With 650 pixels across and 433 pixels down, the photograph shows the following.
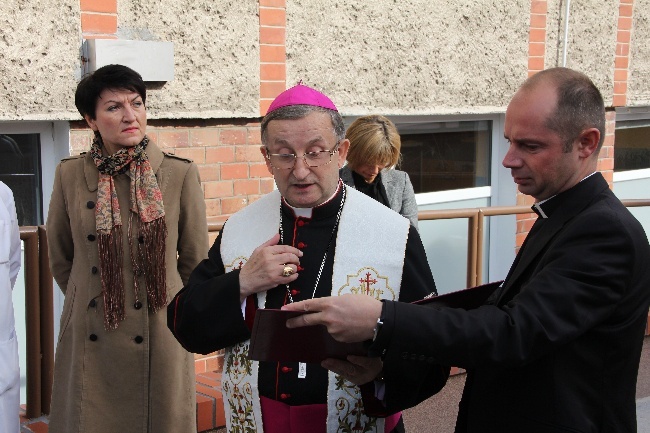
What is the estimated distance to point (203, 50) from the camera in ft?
16.3

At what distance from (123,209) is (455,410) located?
2464 millimetres

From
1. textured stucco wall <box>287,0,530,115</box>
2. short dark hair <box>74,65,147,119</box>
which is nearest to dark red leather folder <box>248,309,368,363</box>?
short dark hair <box>74,65,147,119</box>

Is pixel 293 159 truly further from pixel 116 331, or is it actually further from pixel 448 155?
pixel 448 155

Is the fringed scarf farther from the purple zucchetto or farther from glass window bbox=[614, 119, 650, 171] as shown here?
glass window bbox=[614, 119, 650, 171]

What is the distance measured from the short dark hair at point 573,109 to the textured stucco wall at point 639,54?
590cm

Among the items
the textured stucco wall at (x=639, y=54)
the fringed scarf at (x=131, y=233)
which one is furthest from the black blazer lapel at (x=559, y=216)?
the textured stucco wall at (x=639, y=54)

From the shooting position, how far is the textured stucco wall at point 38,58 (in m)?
4.25

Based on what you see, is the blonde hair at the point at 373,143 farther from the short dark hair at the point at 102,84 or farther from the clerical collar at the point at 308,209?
the clerical collar at the point at 308,209

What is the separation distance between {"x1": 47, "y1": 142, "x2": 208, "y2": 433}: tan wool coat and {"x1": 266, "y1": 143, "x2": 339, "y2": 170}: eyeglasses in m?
1.28

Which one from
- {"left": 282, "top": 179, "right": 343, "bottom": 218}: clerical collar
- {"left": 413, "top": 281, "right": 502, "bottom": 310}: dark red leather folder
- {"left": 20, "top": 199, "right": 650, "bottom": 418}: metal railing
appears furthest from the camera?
{"left": 20, "top": 199, "right": 650, "bottom": 418}: metal railing

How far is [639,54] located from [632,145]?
1037mm

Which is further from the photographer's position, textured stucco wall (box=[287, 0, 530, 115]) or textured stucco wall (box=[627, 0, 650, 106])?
textured stucco wall (box=[627, 0, 650, 106])

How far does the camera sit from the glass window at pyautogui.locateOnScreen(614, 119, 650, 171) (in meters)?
8.10

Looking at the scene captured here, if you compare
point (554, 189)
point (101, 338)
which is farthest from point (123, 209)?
point (554, 189)
